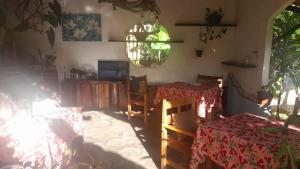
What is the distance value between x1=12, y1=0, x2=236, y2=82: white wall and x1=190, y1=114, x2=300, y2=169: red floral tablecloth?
3187 mm

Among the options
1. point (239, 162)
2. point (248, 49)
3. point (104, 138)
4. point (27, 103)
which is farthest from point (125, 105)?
point (239, 162)

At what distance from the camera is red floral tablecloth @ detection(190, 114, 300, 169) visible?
193 cm

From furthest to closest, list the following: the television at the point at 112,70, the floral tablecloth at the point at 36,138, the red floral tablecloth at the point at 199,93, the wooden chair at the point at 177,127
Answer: the television at the point at 112,70 → the red floral tablecloth at the point at 199,93 → the wooden chair at the point at 177,127 → the floral tablecloth at the point at 36,138

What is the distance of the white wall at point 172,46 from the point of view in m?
5.42

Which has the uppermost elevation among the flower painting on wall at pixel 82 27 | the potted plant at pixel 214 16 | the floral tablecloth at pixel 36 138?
the potted plant at pixel 214 16

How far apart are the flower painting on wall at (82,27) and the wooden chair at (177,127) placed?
322cm

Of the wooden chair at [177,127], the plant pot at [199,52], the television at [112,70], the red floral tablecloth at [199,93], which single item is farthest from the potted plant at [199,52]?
the wooden chair at [177,127]

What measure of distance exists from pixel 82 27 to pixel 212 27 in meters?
2.79

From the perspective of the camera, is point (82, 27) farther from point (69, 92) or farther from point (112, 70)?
point (69, 92)

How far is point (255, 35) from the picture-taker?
4.86 m

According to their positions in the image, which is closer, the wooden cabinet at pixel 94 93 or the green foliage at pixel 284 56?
the green foliage at pixel 284 56

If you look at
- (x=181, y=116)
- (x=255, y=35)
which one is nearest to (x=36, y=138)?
(x=181, y=116)

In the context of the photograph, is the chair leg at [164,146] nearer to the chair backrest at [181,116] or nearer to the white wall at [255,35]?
the chair backrest at [181,116]

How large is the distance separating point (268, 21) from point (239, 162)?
329 cm
